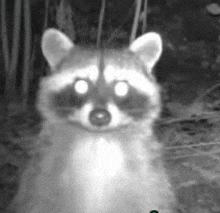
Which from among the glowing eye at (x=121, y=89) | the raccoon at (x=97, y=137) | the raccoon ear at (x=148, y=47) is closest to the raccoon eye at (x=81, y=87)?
the raccoon at (x=97, y=137)

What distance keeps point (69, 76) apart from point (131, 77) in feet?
0.94

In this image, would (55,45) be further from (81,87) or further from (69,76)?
(81,87)

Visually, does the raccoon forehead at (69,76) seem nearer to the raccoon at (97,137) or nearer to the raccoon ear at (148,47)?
the raccoon at (97,137)

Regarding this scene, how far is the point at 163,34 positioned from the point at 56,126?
5.35 feet

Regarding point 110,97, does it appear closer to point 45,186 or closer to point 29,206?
point 45,186

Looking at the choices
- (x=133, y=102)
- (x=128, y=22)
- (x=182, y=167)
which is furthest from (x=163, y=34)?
(x=133, y=102)

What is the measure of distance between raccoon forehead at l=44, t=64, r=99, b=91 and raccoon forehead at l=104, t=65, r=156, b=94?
6 centimetres

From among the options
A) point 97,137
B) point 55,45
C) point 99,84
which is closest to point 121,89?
point 99,84

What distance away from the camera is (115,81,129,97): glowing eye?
1682mm

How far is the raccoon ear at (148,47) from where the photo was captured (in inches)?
70.8

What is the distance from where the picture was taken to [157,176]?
1.72m

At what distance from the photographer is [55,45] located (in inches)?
71.1

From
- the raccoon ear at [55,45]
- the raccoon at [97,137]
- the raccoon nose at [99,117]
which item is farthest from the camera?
the raccoon ear at [55,45]

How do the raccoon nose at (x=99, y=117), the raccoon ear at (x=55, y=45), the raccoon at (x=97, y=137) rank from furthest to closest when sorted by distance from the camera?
the raccoon ear at (x=55, y=45)
the raccoon at (x=97, y=137)
the raccoon nose at (x=99, y=117)
